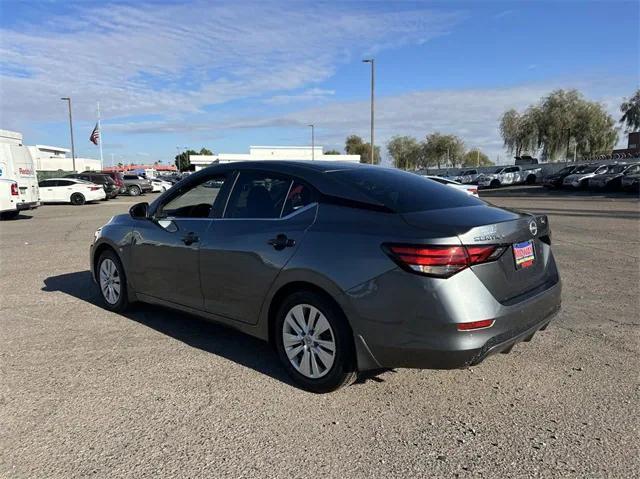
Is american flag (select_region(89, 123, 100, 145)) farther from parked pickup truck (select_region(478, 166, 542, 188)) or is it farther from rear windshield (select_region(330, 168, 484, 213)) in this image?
rear windshield (select_region(330, 168, 484, 213))

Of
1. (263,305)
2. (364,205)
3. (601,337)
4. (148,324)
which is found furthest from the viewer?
(148,324)

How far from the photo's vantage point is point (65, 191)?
25.6 meters

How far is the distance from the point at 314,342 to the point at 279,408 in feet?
1.61

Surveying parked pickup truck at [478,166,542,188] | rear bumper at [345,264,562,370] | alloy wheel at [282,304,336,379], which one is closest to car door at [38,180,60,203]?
alloy wheel at [282,304,336,379]

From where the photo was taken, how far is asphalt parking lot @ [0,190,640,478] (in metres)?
2.83

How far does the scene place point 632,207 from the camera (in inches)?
777

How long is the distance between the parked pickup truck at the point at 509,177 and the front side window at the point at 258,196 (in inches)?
1535

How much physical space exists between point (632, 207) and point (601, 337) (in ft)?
58.5

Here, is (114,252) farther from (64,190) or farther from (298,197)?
(64,190)

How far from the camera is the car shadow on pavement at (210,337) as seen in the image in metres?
4.20

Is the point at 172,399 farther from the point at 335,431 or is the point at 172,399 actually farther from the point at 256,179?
the point at 256,179

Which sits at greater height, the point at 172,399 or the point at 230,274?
the point at 230,274

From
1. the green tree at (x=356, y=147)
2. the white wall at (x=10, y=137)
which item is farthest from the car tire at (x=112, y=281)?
the green tree at (x=356, y=147)

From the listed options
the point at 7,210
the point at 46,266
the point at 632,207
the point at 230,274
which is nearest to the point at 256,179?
the point at 230,274
